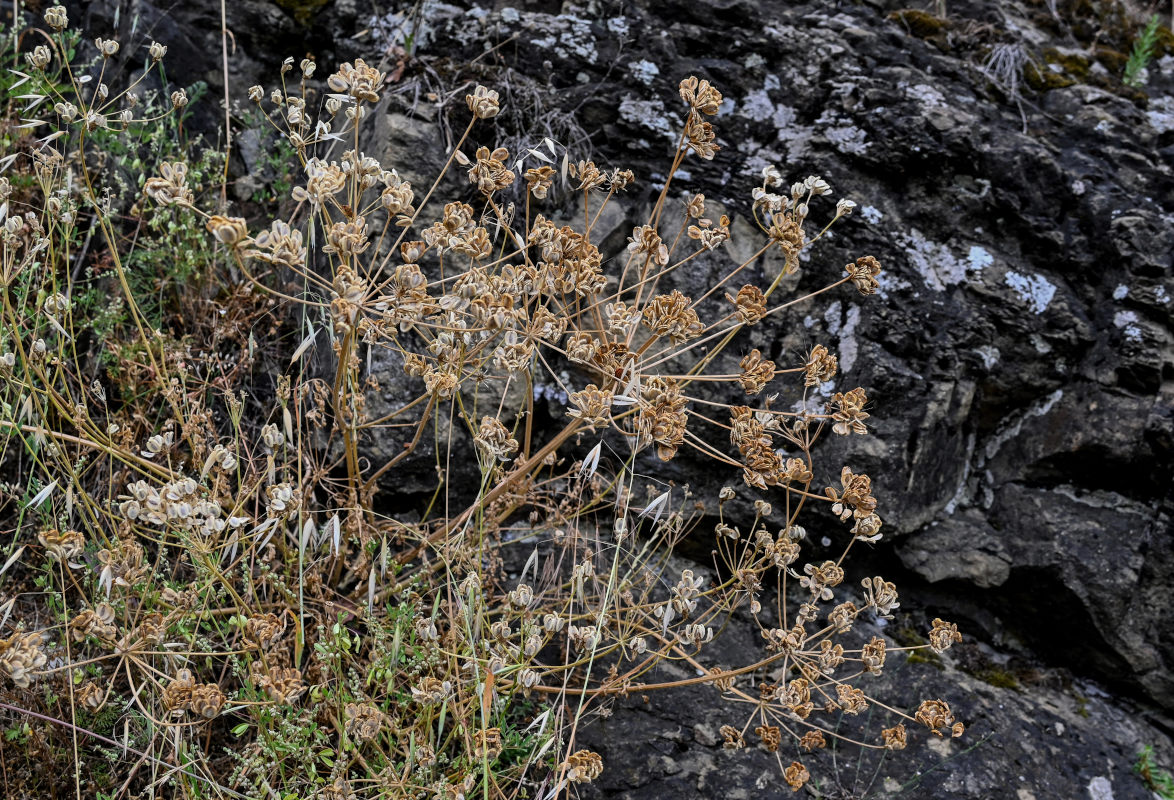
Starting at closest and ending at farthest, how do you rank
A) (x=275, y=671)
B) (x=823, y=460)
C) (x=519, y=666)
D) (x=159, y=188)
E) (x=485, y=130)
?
1. (x=159, y=188)
2. (x=519, y=666)
3. (x=275, y=671)
4. (x=823, y=460)
5. (x=485, y=130)

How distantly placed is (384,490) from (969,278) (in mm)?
2209

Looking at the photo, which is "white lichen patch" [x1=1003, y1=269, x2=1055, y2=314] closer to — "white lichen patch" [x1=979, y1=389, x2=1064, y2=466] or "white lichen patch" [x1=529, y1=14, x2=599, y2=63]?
"white lichen patch" [x1=979, y1=389, x2=1064, y2=466]

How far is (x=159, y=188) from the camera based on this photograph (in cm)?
163

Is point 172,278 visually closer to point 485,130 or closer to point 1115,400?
point 485,130

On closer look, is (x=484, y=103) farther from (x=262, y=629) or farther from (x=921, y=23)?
(x=921, y=23)

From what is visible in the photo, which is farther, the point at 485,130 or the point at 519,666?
the point at 485,130

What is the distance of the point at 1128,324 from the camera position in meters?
3.06

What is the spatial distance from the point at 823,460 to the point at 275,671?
1.87 metres

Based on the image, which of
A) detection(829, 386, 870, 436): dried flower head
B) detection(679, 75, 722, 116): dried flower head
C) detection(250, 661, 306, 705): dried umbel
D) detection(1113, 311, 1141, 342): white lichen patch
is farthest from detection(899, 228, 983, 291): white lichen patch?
detection(250, 661, 306, 705): dried umbel

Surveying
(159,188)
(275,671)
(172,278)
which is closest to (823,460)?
(275,671)

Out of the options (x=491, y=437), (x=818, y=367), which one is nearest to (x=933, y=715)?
(x=818, y=367)

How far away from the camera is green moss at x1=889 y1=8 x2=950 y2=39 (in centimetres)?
371

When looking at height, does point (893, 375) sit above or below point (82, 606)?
above

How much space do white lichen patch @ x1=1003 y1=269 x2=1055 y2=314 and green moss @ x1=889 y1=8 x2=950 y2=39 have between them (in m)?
1.22
